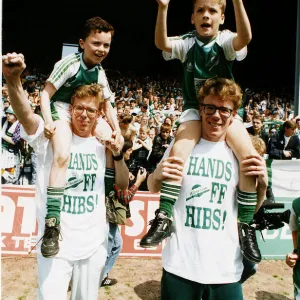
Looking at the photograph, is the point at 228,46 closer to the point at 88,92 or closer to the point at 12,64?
the point at 88,92

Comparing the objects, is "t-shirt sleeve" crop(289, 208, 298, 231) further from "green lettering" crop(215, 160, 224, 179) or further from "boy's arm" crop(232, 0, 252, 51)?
"boy's arm" crop(232, 0, 252, 51)

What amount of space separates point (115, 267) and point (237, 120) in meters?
3.64

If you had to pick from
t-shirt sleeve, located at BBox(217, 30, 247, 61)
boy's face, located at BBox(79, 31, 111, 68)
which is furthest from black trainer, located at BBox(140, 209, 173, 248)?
boy's face, located at BBox(79, 31, 111, 68)

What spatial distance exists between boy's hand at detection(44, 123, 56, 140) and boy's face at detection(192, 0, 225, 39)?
1242mm

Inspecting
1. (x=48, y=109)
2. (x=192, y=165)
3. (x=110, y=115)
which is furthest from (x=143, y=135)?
(x=192, y=165)

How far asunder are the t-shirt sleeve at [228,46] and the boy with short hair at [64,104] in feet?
3.04

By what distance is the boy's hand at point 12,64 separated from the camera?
2.16 m

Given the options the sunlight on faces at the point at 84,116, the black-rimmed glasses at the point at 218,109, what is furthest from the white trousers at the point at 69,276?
the black-rimmed glasses at the point at 218,109

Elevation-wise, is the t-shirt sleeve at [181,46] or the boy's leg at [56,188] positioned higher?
the t-shirt sleeve at [181,46]

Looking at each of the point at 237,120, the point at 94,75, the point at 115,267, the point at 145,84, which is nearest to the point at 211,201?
the point at 237,120

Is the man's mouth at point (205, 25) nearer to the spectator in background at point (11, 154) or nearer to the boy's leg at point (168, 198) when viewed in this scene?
the boy's leg at point (168, 198)

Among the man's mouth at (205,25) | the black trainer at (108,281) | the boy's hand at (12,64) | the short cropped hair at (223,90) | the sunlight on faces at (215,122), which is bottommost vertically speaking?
the black trainer at (108,281)

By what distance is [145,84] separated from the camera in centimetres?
1917

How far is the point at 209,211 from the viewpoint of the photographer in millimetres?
2277
